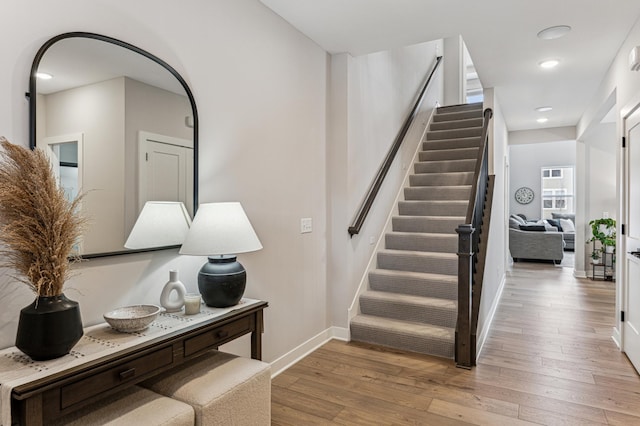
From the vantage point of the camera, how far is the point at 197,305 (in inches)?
73.6

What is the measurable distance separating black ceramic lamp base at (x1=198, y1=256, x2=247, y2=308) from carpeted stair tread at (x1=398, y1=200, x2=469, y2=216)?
10.9 feet

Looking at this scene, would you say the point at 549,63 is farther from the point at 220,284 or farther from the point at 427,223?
the point at 220,284

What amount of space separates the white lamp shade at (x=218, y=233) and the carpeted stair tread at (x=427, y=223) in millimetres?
2967

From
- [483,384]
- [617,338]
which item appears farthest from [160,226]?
[617,338]

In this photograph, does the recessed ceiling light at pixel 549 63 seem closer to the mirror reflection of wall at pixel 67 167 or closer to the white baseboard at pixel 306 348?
the white baseboard at pixel 306 348

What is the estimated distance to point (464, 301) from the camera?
9.93 feet

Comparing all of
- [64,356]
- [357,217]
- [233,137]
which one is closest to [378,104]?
[357,217]

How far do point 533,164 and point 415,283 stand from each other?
10.1 m

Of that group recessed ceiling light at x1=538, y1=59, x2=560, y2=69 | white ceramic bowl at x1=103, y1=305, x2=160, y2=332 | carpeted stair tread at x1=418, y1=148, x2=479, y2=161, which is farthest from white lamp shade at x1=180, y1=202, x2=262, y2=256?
carpeted stair tread at x1=418, y1=148, x2=479, y2=161

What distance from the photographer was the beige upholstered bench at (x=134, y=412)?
1360 mm

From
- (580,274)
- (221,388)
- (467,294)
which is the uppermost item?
(467,294)

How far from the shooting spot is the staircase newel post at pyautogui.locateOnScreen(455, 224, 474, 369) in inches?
118

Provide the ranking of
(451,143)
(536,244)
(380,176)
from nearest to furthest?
(380,176)
(451,143)
(536,244)

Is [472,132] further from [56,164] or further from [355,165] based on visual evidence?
[56,164]
